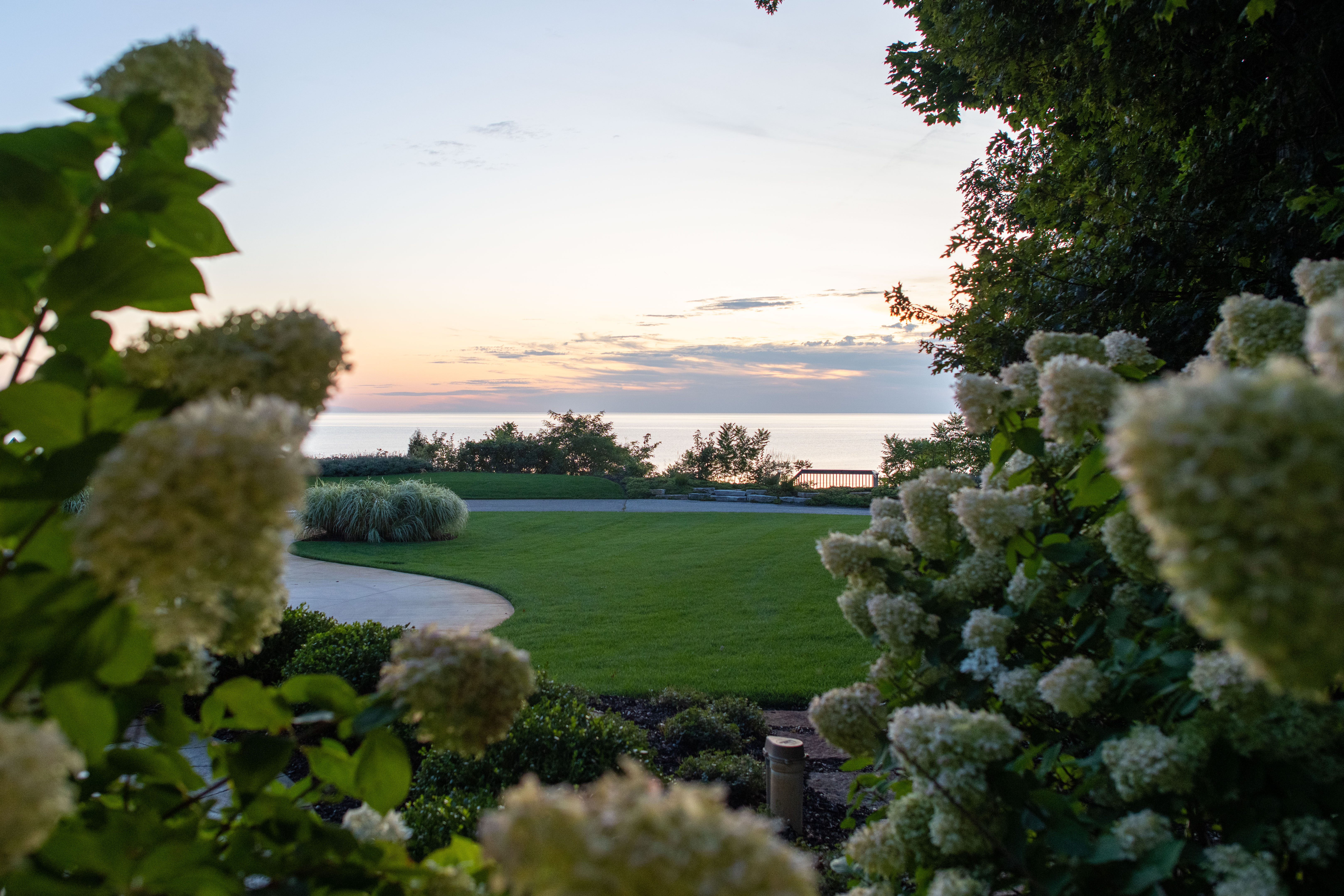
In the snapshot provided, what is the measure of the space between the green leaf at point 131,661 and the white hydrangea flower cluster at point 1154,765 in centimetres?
152

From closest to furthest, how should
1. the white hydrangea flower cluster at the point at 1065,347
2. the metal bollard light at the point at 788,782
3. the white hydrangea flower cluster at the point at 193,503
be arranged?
the white hydrangea flower cluster at the point at 193,503 < the white hydrangea flower cluster at the point at 1065,347 < the metal bollard light at the point at 788,782

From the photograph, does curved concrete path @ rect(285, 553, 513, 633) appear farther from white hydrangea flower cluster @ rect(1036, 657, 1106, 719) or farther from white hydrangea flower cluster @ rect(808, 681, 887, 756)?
white hydrangea flower cluster @ rect(1036, 657, 1106, 719)

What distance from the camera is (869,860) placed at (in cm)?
179

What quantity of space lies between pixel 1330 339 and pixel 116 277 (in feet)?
4.02

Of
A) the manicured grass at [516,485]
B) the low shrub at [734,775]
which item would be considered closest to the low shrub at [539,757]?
the low shrub at [734,775]

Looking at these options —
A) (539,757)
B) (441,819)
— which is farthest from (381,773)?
(539,757)

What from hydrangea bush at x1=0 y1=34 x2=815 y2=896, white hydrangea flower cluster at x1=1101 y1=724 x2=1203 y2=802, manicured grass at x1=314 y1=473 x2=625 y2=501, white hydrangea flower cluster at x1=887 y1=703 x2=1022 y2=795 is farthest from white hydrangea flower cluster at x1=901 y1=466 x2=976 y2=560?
manicured grass at x1=314 y1=473 x2=625 y2=501

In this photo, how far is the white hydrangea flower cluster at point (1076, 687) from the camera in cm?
161

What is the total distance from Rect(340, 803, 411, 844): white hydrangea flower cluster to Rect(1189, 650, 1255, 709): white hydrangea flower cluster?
142 centimetres

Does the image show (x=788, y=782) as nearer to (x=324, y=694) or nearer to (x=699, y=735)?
(x=699, y=735)

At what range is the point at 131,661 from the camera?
0.85 metres

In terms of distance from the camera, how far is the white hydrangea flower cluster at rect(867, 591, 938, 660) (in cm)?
212

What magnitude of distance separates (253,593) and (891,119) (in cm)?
920

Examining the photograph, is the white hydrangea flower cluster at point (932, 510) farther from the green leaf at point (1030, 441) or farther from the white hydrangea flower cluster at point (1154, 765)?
the white hydrangea flower cluster at point (1154, 765)
